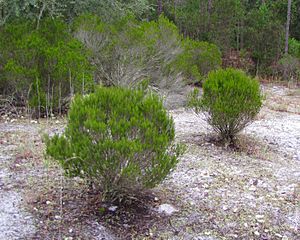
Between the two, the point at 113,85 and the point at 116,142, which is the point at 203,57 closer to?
the point at 113,85

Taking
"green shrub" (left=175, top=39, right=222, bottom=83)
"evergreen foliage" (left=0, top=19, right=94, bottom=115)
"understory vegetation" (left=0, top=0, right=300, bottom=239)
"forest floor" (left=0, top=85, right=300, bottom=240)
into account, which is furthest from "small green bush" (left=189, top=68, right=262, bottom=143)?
"green shrub" (left=175, top=39, right=222, bottom=83)

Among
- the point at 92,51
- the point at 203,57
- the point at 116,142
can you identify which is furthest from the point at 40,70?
the point at 203,57

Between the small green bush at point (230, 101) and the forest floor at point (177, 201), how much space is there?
0.30m

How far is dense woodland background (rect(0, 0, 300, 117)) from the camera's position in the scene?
7.23 meters

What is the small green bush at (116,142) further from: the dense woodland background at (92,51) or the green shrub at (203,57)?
the green shrub at (203,57)

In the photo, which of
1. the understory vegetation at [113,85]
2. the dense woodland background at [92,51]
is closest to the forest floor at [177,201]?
the understory vegetation at [113,85]

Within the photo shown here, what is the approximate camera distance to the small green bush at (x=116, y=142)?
3318 millimetres

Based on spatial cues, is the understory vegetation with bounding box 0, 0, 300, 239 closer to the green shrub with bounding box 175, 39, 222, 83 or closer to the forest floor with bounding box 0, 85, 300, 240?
the green shrub with bounding box 175, 39, 222, 83

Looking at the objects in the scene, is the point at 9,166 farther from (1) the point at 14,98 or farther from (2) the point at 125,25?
(2) the point at 125,25

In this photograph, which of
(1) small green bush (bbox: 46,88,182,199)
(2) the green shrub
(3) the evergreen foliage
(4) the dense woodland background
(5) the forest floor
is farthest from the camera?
(2) the green shrub

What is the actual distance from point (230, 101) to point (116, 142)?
100 inches

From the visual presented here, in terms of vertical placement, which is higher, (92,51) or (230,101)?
(92,51)

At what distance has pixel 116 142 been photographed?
3270 mm

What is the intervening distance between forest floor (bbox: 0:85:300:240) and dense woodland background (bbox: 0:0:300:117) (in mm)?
1702
